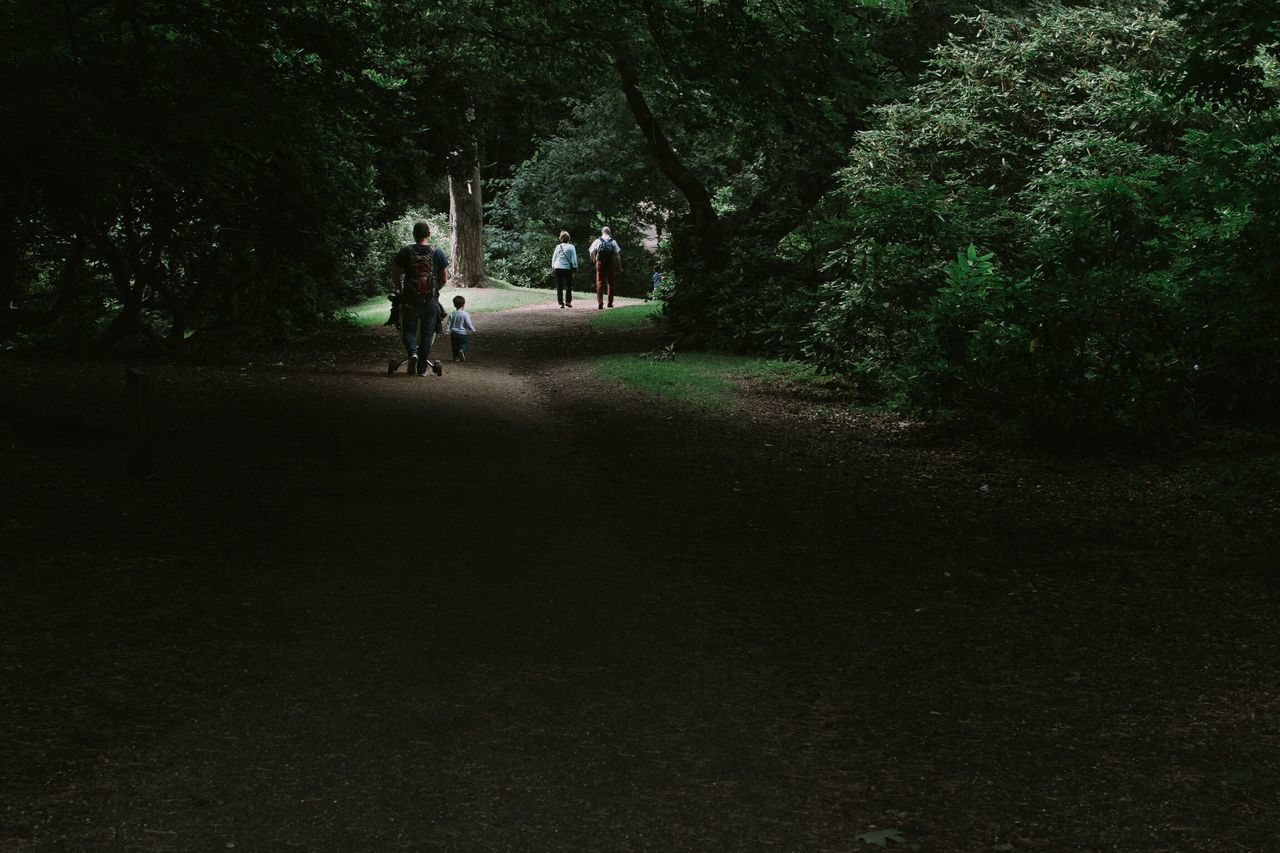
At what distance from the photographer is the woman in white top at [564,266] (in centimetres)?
2933

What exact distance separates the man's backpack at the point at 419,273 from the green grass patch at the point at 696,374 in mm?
2813

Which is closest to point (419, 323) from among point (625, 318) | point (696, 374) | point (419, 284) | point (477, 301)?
point (419, 284)

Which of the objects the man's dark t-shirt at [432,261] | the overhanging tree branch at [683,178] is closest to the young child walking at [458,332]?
the man's dark t-shirt at [432,261]

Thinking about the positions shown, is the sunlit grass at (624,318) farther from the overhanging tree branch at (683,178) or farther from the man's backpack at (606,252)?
the overhanging tree branch at (683,178)

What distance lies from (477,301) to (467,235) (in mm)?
4223

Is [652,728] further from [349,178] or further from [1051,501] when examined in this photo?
[349,178]

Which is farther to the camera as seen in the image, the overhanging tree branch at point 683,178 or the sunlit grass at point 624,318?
the sunlit grass at point 624,318

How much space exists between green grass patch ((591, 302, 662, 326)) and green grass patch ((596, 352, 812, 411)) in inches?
187

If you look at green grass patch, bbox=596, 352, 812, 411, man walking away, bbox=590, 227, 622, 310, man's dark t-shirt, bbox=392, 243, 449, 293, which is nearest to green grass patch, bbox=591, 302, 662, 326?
man walking away, bbox=590, 227, 622, 310

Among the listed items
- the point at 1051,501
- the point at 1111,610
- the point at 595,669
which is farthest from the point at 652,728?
the point at 1051,501

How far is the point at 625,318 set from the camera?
88.5 ft

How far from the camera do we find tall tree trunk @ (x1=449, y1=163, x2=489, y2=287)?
114ft

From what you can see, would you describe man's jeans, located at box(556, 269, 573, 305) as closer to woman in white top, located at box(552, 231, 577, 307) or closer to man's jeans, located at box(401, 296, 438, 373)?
woman in white top, located at box(552, 231, 577, 307)

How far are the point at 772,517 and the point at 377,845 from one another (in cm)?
534
